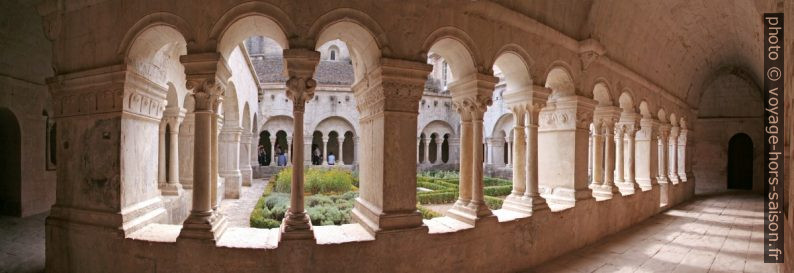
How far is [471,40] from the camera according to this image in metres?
4.57

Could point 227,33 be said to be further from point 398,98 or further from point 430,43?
point 430,43

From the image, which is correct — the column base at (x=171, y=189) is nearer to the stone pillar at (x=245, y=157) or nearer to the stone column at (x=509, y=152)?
the stone pillar at (x=245, y=157)

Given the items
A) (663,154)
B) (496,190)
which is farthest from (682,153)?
(496,190)

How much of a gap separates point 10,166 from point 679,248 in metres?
12.6

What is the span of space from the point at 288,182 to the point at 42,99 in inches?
224

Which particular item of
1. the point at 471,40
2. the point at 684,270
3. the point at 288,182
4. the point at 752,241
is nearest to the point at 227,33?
the point at 471,40

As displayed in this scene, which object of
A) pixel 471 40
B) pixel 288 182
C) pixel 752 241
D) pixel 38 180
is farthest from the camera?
pixel 288 182

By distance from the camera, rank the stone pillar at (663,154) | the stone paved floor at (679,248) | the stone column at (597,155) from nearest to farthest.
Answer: the stone paved floor at (679,248), the stone column at (597,155), the stone pillar at (663,154)

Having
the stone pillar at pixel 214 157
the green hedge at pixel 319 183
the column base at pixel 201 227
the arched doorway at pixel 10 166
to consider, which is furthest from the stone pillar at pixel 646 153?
the arched doorway at pixel 10 166

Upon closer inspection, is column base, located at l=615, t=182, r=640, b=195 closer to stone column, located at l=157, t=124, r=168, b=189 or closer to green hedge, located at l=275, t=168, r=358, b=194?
green hedge, located at l=275, t=168, r=358, b=194

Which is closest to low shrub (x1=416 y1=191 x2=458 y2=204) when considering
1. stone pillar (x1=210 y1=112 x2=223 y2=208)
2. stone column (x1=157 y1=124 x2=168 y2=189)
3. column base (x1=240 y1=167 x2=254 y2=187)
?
stone column (x1=157 y1=124 x2=168 y2=189)

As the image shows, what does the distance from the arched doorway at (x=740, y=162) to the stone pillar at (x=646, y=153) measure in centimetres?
884

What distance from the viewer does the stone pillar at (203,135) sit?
373 centimetres

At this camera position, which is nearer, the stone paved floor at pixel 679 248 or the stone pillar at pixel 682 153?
the stone paved floor at pixel 679 248
